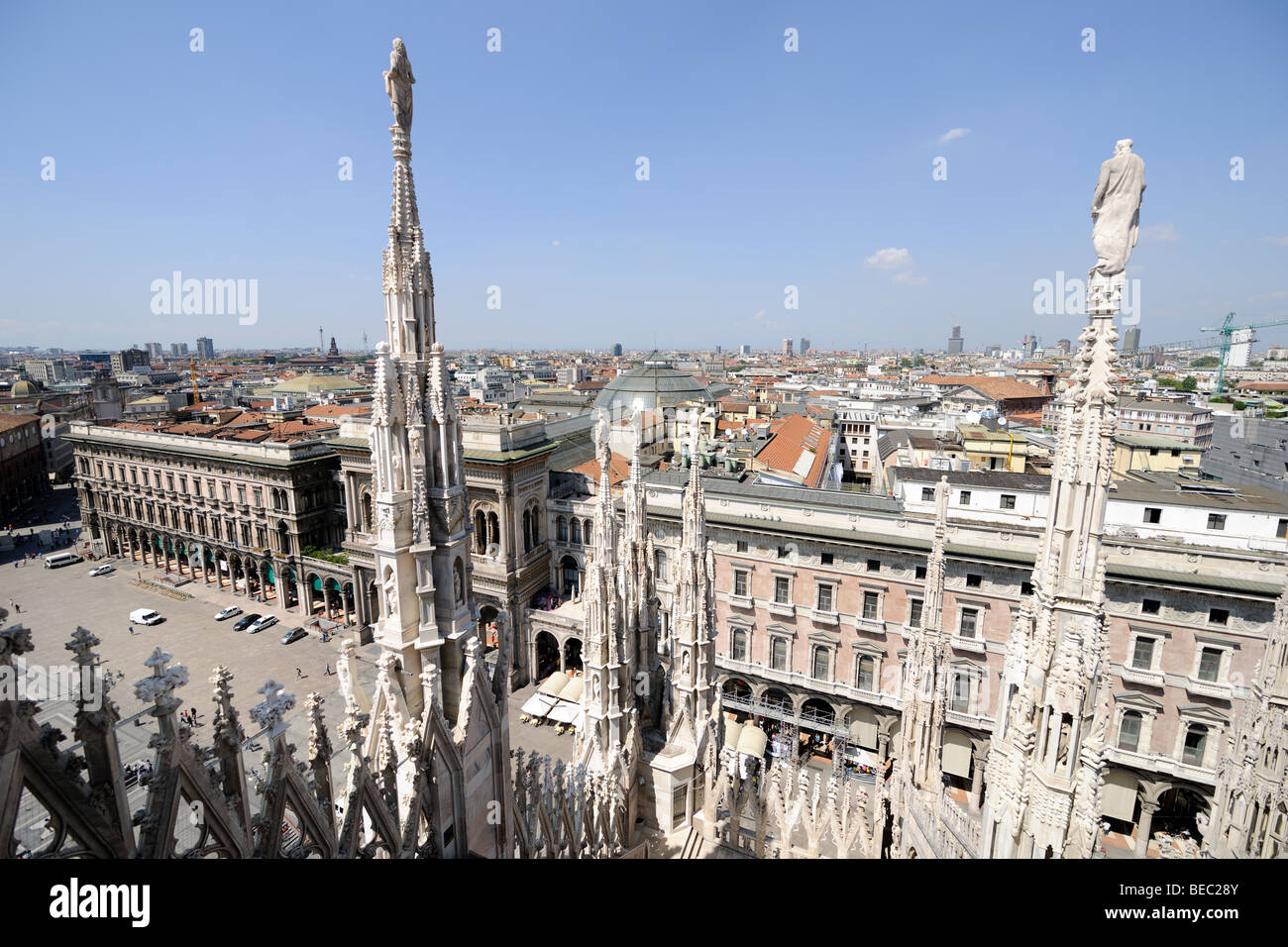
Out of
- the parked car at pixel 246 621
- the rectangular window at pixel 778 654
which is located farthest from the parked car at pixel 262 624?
the rectangular window at pixel 778 654

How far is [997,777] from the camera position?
25.7ft

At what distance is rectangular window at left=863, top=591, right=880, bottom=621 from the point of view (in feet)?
102

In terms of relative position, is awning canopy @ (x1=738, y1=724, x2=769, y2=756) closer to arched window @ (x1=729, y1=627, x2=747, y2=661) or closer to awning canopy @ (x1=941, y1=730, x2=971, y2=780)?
arched window @ (x1=729, y1=627, x2=747, y2=661)

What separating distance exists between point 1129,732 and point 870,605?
496 inches

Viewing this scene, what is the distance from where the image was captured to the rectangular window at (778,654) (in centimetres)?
3347

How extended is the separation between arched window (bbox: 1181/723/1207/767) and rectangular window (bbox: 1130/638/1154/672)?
3018 millimetres

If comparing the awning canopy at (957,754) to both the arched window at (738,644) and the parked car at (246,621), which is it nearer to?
the arched window at (738,644)

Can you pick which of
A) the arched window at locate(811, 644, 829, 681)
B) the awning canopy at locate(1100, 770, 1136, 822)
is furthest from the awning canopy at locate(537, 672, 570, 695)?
the awning canopy at locate(1100, 770, 1136, 822)

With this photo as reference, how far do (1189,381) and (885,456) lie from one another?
143 m

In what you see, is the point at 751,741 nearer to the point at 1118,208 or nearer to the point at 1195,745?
the point at 1195,745

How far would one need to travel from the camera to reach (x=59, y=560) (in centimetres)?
5775

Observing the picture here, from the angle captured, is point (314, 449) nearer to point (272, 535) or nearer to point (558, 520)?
point (272, 535)

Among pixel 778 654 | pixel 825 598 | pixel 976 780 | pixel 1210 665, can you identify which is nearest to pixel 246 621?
pixel 778 654
